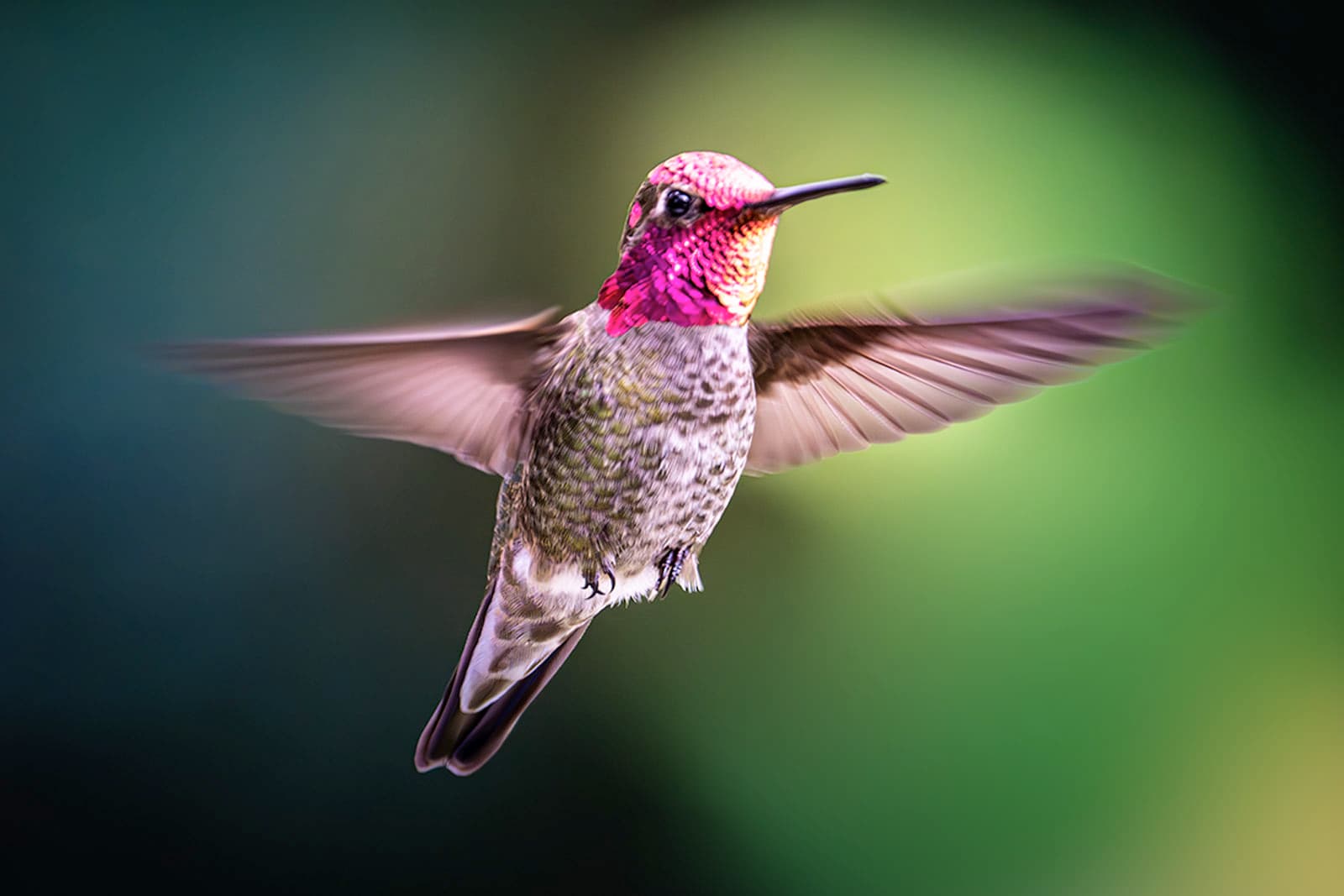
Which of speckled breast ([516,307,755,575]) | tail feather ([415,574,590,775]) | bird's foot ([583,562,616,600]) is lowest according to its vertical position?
tail feather ([415,574,590,775])

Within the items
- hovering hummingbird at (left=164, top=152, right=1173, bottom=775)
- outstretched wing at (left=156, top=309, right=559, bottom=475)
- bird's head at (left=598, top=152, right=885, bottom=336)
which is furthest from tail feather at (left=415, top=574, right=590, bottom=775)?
bird's head at (left=598, top=152, right=885, bottom=336)

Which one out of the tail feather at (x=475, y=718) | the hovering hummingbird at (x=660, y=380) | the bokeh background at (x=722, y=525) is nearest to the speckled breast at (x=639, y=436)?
the hovering hummingbird at (x=660, y=380)

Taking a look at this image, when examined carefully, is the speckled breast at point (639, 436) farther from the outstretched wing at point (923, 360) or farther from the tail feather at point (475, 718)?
the tail feather at point (475, 718)

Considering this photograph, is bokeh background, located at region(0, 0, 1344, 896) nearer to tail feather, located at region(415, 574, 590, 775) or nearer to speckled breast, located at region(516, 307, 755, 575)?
tail feather, located at region(415, 574, 590, 775)

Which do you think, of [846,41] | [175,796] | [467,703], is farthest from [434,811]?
[846,41]

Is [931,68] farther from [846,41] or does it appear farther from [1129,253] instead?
[1129,253]

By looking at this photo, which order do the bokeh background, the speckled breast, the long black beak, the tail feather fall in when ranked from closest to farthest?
the long black beak, the speckled breast, the tail feather, the bokeh background
